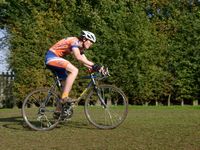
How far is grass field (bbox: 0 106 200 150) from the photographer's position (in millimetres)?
7059

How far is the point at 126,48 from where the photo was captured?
21.9 metres

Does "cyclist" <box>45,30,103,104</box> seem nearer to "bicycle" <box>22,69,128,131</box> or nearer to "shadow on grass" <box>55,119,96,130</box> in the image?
"bicycle" <box>22,69,128,131</box>

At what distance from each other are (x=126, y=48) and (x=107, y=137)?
558 inches

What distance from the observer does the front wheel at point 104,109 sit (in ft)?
29.9

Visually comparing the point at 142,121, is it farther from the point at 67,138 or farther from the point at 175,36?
the point at 175,36

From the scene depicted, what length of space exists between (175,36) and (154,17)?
176 inches

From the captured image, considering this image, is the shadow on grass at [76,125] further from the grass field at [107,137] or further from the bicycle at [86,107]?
the bicycle at [86,107]

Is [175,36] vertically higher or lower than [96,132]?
higher

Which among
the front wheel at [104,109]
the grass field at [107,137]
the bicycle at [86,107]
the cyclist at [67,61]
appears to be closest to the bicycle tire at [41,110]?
the bicycle at [86,107]

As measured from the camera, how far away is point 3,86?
2253cm

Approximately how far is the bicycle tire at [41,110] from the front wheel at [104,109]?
0.59m

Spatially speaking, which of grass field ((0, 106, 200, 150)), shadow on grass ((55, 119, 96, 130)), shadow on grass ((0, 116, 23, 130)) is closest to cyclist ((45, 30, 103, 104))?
shadow on grass ((55, 119, 96, 130))

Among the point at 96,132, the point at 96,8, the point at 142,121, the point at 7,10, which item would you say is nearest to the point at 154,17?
the point at 96,8

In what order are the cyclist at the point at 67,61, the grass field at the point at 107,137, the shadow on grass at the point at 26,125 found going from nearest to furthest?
1. the grass field at the point at 107,137
2. the cyclist at the point at 67,61
3. the shadow on grass at the point at 26,125
